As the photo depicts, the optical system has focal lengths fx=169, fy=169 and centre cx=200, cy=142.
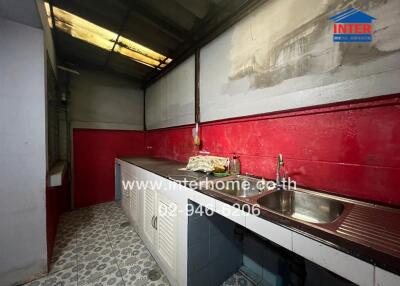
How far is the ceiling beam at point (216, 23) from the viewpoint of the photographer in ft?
4.78

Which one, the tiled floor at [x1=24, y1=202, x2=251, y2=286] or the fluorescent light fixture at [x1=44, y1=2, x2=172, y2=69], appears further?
the fluorescent light fixture at [x1=44, y1=2, x2=172, y2=69]

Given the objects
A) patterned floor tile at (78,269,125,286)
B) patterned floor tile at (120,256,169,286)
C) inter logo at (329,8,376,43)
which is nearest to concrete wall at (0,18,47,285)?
patterned floor tile at (78,269,125,286)

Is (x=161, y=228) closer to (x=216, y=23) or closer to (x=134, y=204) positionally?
(x=134, y=204)

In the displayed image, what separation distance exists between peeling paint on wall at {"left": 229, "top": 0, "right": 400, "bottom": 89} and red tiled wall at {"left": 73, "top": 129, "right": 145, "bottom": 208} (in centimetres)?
258

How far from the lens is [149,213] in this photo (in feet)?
5.53

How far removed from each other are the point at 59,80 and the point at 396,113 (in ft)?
12.5

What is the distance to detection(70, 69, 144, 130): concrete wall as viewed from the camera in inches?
113

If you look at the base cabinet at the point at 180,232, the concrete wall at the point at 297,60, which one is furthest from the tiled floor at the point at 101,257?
the concrete wall at the point at 297,60

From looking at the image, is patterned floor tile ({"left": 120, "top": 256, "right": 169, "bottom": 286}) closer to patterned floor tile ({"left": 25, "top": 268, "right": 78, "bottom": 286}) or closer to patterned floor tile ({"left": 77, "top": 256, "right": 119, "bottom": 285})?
patterned floor tile ({"left": 77, "top": 256, "right": 119, "bottom": 285})

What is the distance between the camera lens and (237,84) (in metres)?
1.60

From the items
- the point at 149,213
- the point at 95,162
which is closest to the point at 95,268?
the point at 149,213

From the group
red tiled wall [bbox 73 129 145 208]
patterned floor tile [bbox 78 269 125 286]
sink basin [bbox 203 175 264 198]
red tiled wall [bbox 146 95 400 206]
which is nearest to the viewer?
red tiled wall [bbox 146 95 400 206]

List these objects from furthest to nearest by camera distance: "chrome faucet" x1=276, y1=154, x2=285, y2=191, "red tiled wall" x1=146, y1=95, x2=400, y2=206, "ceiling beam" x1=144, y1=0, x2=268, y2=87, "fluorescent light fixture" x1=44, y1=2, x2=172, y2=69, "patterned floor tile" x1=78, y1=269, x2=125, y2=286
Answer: "fluorescent light fixture" x1=44, y1=2, x2=172, y2=69
"ceiling beam" x1=144, y1=0, x2=268, y2=87
"patterned floor tile" x1=78, y1=269, x2=125, y2=286
"chrome faucet" x1=276, y1=154, x2=285, y2=191
"red tiled wall" x1=146, y1=95, x2=400, y2=206

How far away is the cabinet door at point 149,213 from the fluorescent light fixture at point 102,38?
1886mm
